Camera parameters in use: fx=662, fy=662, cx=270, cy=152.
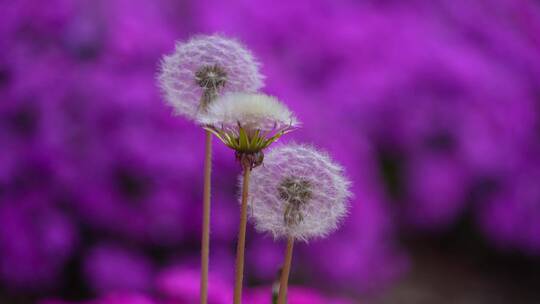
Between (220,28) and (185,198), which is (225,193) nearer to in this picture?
(185,198)

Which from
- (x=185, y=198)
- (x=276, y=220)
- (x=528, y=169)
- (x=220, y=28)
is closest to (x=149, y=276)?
(x=185, y=198)

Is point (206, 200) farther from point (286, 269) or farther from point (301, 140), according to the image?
point (301, 140)

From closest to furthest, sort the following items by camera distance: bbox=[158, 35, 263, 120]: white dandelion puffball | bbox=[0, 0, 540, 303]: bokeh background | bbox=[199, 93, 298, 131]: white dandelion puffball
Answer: bbox=[199, 93, 298, 131]: white dandelion puffball → bbox=[158, 35, 263, 120]: white dandelion puffball → bbox=[0, 0, 540, 303]: bokeh background

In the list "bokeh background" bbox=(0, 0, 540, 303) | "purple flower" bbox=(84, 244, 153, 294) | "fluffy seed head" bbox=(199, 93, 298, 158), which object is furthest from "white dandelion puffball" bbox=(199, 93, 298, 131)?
"purple flower" bbox=(84, 244, 153, 294)

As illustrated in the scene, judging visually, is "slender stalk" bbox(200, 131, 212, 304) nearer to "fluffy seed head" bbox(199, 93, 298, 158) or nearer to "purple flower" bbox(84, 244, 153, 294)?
"fluffy seed head" bbox(199, 93, 298, 158)

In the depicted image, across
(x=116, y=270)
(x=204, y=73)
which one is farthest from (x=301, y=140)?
(x=204, y=73)

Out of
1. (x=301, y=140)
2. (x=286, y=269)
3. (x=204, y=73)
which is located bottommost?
(x=286, y=269)
